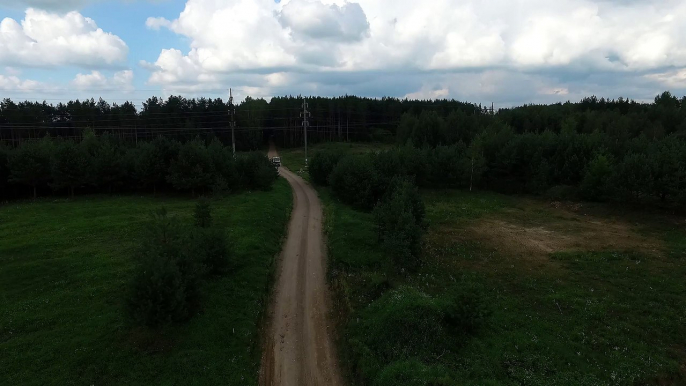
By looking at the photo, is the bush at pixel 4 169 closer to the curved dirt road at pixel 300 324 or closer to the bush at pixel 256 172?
the bush at pixel 256 172

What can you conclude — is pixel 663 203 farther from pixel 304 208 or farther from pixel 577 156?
pixel 304 208

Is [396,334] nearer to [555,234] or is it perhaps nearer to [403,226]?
[403,226]

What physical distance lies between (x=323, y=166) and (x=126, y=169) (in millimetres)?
27537

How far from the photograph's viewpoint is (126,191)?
58.4 metres

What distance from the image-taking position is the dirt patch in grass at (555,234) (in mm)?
35062

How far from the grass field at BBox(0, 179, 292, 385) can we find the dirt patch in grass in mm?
20616

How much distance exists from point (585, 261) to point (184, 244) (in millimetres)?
29303

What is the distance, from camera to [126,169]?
56.2 meters

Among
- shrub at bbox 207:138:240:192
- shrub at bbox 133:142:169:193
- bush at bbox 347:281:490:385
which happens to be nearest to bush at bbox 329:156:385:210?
shrub at bbox 207:138:240:192

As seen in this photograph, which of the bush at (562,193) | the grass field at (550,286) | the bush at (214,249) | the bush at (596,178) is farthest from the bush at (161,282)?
the bush at (562,193)

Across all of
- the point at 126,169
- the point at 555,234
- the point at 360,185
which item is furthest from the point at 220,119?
the point at 555,234

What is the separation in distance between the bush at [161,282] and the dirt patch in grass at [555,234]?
2555cm

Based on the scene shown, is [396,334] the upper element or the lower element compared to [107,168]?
lower

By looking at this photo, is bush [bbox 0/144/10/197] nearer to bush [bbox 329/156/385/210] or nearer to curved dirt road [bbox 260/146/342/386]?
curved dirt road [bbox 260/146/342/386]
